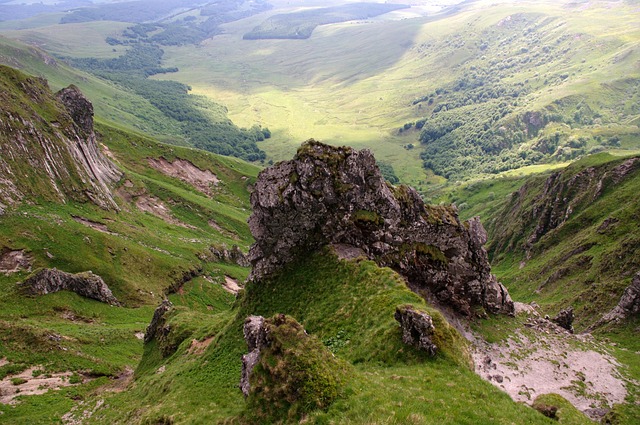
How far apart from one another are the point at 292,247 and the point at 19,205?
6021 cm

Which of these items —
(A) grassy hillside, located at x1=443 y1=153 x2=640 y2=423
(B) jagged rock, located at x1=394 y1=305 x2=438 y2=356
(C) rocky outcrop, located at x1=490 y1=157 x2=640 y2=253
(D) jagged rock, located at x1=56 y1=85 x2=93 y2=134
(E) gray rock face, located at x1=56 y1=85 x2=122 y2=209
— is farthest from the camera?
(D) jagged rock, located at x1=56 y1=85 x2=93 y2=134

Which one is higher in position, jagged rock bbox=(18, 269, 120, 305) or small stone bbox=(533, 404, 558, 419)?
small stone bbox=(533, 404, 558, 419)

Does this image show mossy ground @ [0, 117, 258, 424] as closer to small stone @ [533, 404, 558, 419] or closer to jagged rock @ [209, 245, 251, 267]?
jagged rock @ [209, 245, 251, 267]

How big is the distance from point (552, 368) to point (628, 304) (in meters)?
27.5

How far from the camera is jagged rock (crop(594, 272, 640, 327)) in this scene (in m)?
55.5

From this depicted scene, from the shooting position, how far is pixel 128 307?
70.8m

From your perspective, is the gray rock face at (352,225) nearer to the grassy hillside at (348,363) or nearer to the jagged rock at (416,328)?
the grassy hillside at (348,363)

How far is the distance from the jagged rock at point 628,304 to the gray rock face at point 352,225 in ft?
78.1

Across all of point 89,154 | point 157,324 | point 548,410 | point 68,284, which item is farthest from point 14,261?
point 548,410

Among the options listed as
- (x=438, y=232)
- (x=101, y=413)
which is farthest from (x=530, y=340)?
(x=101, y=413)

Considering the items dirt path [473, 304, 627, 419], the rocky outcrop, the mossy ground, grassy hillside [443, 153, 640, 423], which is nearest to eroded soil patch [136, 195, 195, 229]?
the mossy ground

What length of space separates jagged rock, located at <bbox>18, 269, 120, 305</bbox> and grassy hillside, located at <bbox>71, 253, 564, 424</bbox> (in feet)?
72.5

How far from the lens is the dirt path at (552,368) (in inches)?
1342

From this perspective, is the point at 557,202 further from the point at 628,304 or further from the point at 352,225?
the point at 352,225
